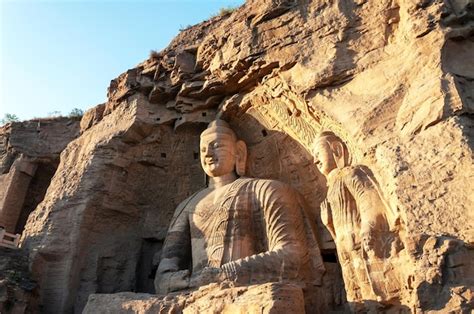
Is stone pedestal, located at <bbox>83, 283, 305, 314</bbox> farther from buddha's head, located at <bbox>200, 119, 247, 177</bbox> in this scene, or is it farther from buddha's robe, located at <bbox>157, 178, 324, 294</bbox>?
buddha's head, located at <bbox>200, 119, 247, 177</bbox>

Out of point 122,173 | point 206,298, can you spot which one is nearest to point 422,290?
point 206,298

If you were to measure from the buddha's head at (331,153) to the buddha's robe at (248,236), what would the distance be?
0.72 metres

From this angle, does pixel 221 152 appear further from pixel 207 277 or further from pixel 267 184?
pixel 207 277

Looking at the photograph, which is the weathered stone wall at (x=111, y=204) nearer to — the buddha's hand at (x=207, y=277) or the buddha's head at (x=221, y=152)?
the buddha's head at (x=221, y=152)

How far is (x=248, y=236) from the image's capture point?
6230mm

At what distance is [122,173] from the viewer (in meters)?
7.70

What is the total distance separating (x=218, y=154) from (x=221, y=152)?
50 mm

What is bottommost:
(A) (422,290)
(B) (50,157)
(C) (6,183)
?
(A) (422,290)

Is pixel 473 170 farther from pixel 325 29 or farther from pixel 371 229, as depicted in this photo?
pixel 325 29

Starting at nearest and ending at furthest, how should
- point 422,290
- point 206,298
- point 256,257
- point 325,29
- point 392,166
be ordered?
1. point 422,290
2. point 392,166
3. point 206,298
4. point 256,257
5. point 325,29

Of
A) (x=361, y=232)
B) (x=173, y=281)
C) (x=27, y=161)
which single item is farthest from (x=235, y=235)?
(x=27, y=161)

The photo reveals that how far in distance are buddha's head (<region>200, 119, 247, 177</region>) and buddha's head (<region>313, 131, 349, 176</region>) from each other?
1554 millimetres

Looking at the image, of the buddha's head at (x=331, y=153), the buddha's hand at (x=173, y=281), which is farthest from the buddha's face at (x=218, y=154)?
the buddha's hand at (x=173, y=281)

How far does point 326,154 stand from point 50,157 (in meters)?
6.25
